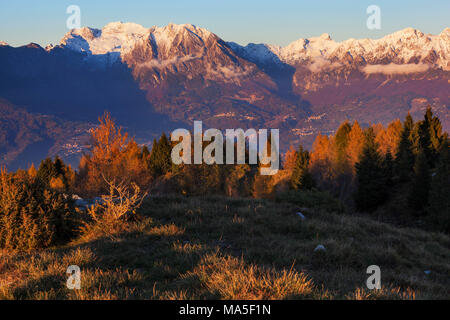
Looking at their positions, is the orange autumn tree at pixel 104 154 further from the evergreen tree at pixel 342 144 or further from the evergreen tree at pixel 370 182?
the evergreen tree at pixel 342 144

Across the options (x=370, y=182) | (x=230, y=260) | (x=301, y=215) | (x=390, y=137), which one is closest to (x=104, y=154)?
(x=301, y=215)

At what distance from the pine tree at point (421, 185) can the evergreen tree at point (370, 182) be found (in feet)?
24.1

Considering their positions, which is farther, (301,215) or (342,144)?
(342,144)

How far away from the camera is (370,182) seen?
48.2 meters

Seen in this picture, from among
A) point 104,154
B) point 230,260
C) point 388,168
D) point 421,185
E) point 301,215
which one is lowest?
point 421,185

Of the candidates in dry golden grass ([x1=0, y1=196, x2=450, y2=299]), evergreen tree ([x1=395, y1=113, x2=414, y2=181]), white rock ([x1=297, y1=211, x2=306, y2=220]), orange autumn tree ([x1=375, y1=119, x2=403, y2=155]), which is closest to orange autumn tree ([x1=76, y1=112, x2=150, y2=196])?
dry golden grass ([x1=0, y1=196, x2=450, y2=299])

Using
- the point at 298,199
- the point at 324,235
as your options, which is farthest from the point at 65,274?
the point at 298,199

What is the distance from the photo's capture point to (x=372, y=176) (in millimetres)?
48625

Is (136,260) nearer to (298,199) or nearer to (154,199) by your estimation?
(154,199)

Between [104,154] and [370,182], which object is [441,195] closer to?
[370,182]

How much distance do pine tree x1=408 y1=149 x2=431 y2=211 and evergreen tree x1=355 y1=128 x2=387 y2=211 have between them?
7343 millimetres

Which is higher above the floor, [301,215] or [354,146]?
[354,146]

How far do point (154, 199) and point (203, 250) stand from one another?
682 cm

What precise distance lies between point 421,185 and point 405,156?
10.1 meters
